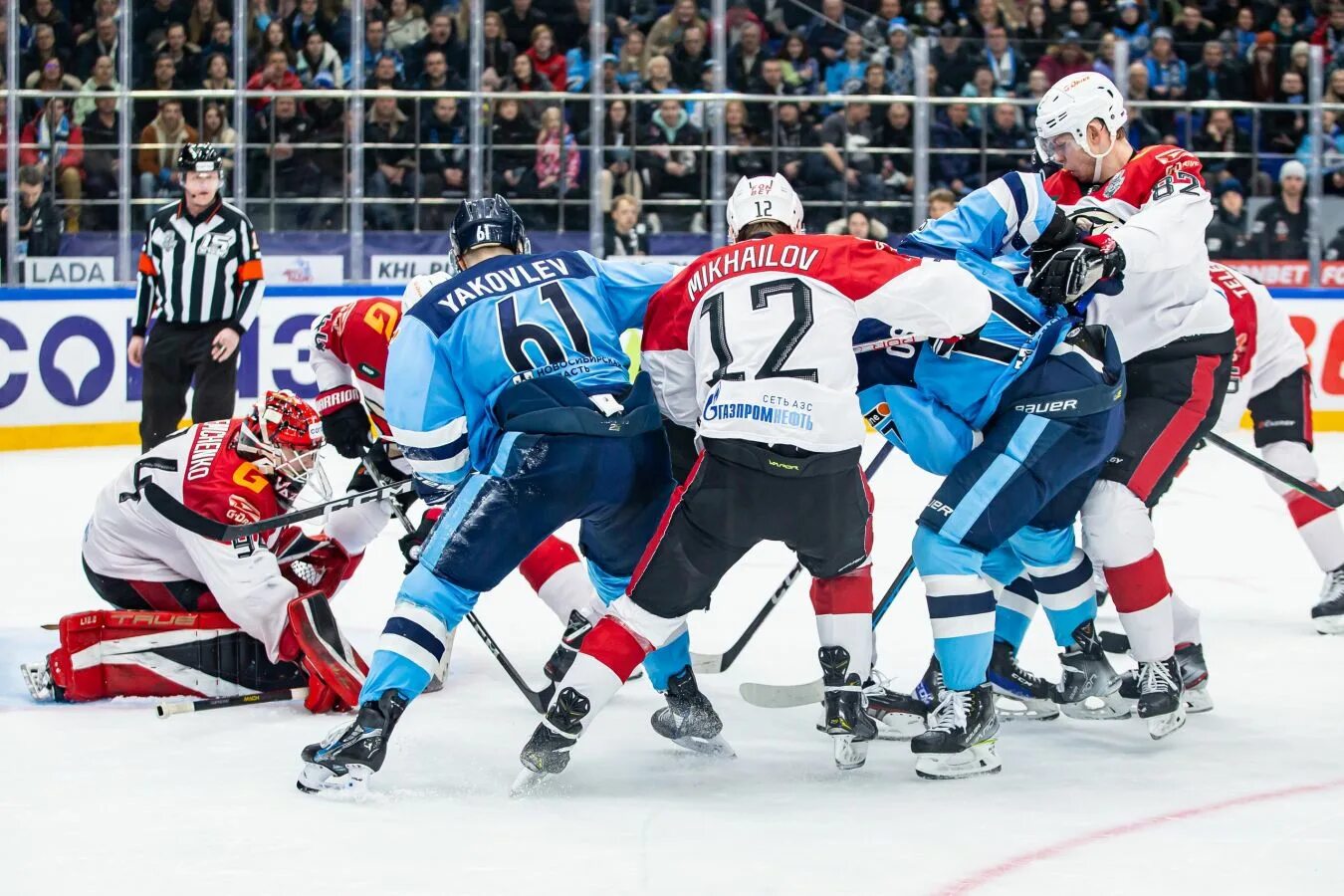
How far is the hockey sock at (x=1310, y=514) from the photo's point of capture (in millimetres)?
5070

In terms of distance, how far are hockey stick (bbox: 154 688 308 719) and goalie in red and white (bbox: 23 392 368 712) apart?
57mm

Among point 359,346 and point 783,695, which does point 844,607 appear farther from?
point 359,346

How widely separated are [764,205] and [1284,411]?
2332 mm

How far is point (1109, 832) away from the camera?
3.15m

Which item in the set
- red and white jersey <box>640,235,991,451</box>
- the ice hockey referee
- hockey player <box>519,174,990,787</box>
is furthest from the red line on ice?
the ice hockey referee

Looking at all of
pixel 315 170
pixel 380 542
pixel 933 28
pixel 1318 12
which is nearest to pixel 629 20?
pixel 315 170

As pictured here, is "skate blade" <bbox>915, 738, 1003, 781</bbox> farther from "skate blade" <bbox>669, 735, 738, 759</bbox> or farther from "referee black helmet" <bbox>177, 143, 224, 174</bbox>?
"referee black helmet" <bbox>177, 143, 224, 174</bbox>

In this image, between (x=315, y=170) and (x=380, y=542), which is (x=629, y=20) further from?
(x=380, y=542)

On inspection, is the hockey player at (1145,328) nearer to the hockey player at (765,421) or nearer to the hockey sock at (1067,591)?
the hockey sock at (1067,591)

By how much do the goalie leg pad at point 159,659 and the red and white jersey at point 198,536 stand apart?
0.08 m

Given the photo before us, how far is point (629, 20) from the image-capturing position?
29.4 feet

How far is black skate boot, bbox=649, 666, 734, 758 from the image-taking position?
12.1 ft

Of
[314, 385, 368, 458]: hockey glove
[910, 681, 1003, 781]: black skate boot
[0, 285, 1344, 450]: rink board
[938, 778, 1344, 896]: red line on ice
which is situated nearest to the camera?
[938, 778, 1344, 896]: red line on ice

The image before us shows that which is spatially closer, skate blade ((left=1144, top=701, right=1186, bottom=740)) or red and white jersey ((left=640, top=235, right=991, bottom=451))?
red and white jersey ((left=640, top=235, right=991, bottom=451))
